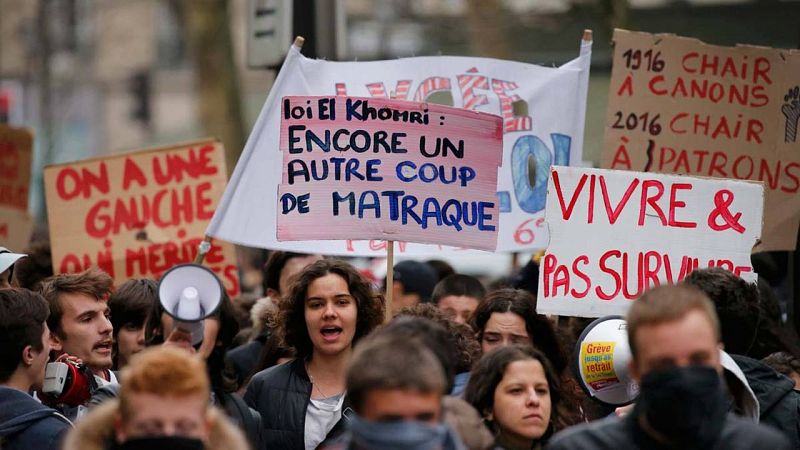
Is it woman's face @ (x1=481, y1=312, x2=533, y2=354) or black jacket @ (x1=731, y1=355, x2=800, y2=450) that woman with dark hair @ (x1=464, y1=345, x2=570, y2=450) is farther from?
Answer: woman's face @ (x1=481, y1=312, x2=533, y2=354)

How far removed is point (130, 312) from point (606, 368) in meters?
2.09

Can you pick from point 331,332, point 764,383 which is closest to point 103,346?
point 331,332

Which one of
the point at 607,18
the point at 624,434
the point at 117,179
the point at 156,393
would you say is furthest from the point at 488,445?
the point at 607,18

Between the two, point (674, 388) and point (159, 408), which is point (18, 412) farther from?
point (674, 388)

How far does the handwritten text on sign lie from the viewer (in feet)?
22.6

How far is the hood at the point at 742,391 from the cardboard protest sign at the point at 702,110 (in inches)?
129

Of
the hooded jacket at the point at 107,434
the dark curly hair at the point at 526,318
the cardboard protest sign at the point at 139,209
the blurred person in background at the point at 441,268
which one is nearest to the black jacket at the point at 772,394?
the dark curly hair at the point at 526,318

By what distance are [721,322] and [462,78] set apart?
300cm

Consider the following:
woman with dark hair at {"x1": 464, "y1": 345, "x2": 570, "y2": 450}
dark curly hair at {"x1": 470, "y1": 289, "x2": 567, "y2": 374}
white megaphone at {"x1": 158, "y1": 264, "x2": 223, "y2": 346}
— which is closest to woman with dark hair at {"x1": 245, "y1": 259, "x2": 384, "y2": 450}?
dark curly hair at {"x1": 470, "y1": 289, "x2": 567, "y2": 374}

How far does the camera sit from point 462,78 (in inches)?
327

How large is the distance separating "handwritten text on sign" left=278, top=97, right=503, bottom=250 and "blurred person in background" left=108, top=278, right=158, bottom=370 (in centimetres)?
69

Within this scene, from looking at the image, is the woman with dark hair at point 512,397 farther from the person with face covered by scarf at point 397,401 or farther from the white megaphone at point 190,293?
the person with face covered by scarf at point 397,401

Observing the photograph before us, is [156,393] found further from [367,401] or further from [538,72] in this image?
[538,72]

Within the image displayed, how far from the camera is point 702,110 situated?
8.38 metres
